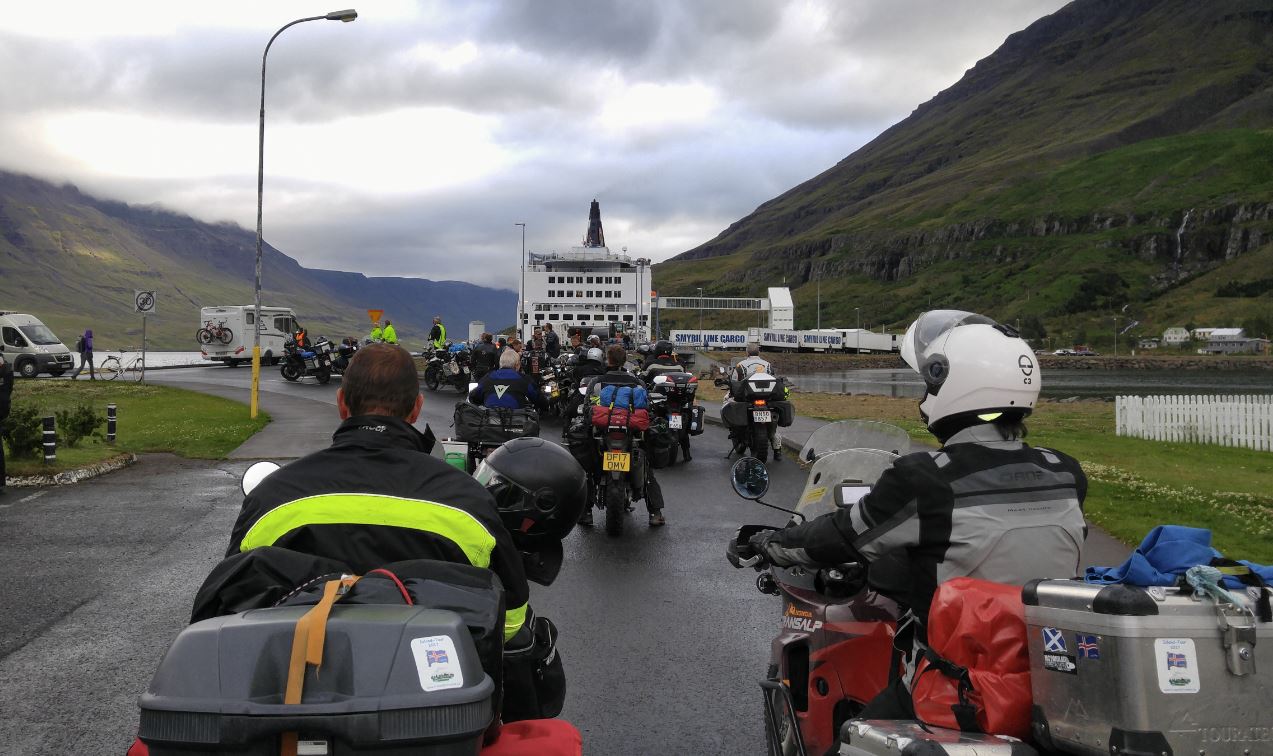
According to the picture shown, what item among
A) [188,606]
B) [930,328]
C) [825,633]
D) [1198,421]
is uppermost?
[930,328]

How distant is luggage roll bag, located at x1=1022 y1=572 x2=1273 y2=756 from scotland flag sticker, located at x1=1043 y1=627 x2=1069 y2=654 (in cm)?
5

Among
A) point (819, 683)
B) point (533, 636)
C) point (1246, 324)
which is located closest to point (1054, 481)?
point (819, 683)

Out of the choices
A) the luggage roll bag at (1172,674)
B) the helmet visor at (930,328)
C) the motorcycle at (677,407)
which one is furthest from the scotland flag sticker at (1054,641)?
the motorcycle at (677,407)

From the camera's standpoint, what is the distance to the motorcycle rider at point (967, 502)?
2.93 m

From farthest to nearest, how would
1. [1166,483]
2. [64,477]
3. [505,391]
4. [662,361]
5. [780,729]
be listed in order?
[662,361]
[1166,483]
[64,477]
[505,391]
[780,729]

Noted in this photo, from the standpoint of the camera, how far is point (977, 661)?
8.66 ft

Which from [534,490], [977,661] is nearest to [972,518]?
[977,661]

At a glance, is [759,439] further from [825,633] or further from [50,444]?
[825,633]

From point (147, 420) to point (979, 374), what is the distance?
21704mm

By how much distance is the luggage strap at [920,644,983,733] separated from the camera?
2.62m

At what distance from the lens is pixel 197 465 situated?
15148 mm

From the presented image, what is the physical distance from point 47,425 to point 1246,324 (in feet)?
420

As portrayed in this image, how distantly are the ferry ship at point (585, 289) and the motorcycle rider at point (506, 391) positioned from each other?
3055 inches

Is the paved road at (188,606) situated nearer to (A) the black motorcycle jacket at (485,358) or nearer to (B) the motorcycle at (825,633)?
(B) the motorcycle at (825,633)
